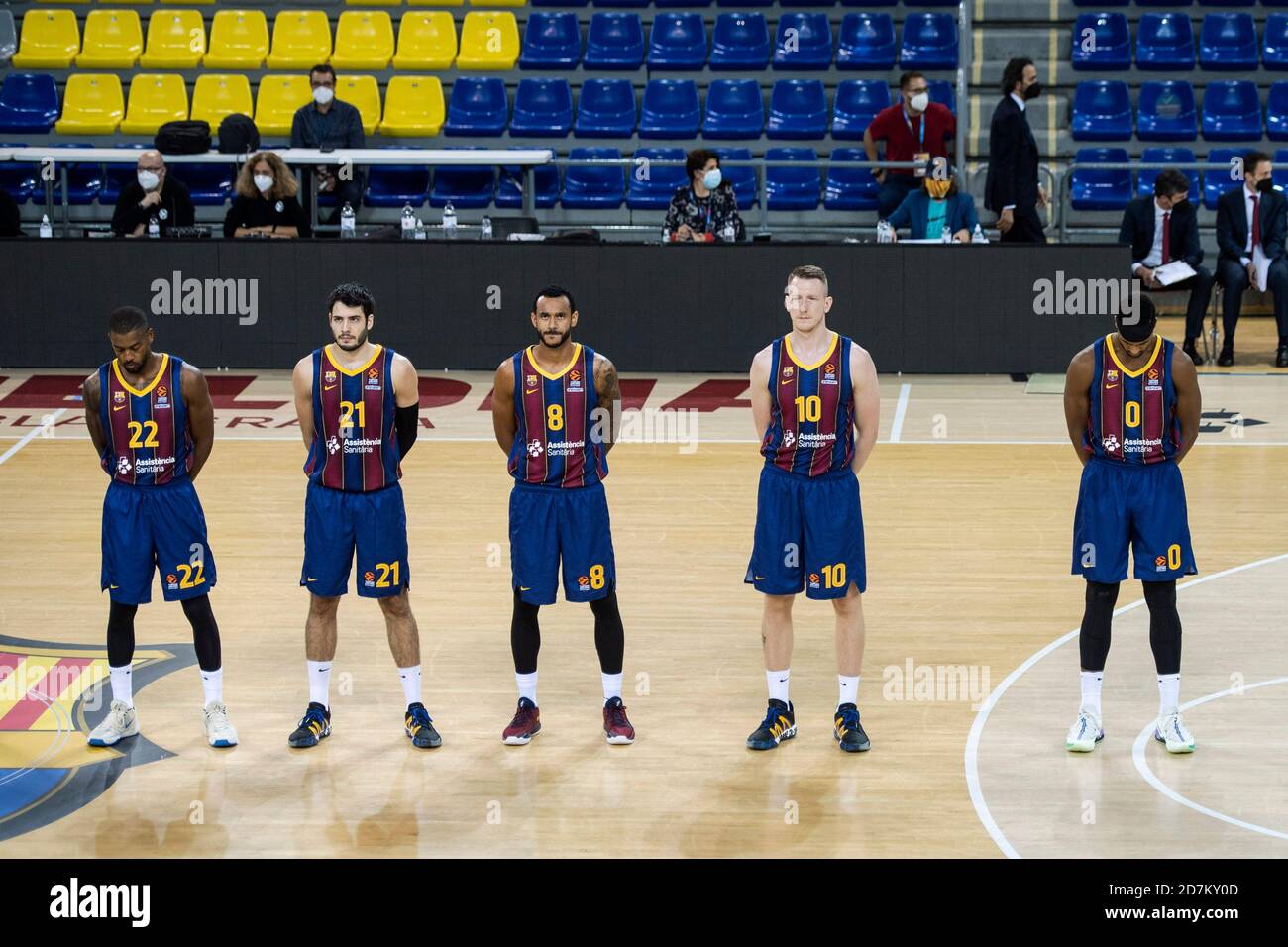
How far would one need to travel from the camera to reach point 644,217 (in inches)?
734

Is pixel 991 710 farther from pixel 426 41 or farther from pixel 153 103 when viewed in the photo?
pixel 153 103

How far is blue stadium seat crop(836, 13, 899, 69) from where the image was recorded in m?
19.2

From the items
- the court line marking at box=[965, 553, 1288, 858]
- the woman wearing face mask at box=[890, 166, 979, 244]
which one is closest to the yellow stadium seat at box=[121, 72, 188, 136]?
the woman wearing face mask at box=[890, 166, 979, 244]

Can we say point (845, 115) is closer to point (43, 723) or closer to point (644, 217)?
point (644, 217)

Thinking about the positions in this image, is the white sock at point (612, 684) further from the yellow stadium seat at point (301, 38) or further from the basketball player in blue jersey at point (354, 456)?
the yellow stadium seat at point (301, 38)

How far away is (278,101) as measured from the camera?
19453 millimetres

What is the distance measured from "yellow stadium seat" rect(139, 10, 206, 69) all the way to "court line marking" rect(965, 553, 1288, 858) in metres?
14.2

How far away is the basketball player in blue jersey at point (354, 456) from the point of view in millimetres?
7355

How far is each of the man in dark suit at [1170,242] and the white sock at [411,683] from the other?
10.6m

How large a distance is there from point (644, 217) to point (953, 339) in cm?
413

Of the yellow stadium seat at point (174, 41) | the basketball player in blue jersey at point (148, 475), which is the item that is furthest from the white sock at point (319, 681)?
the yellow stadium seat at point (174, 41)

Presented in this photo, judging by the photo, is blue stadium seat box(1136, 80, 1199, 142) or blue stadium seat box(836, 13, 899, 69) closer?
blue stadium seat box(1136, 80, 1199, 142)

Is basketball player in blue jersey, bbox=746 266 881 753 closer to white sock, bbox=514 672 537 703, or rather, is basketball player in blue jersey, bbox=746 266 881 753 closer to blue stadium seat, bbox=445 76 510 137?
white sock, bbox=514 672 537 703

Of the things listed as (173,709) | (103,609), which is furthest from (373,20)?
(173,709)
